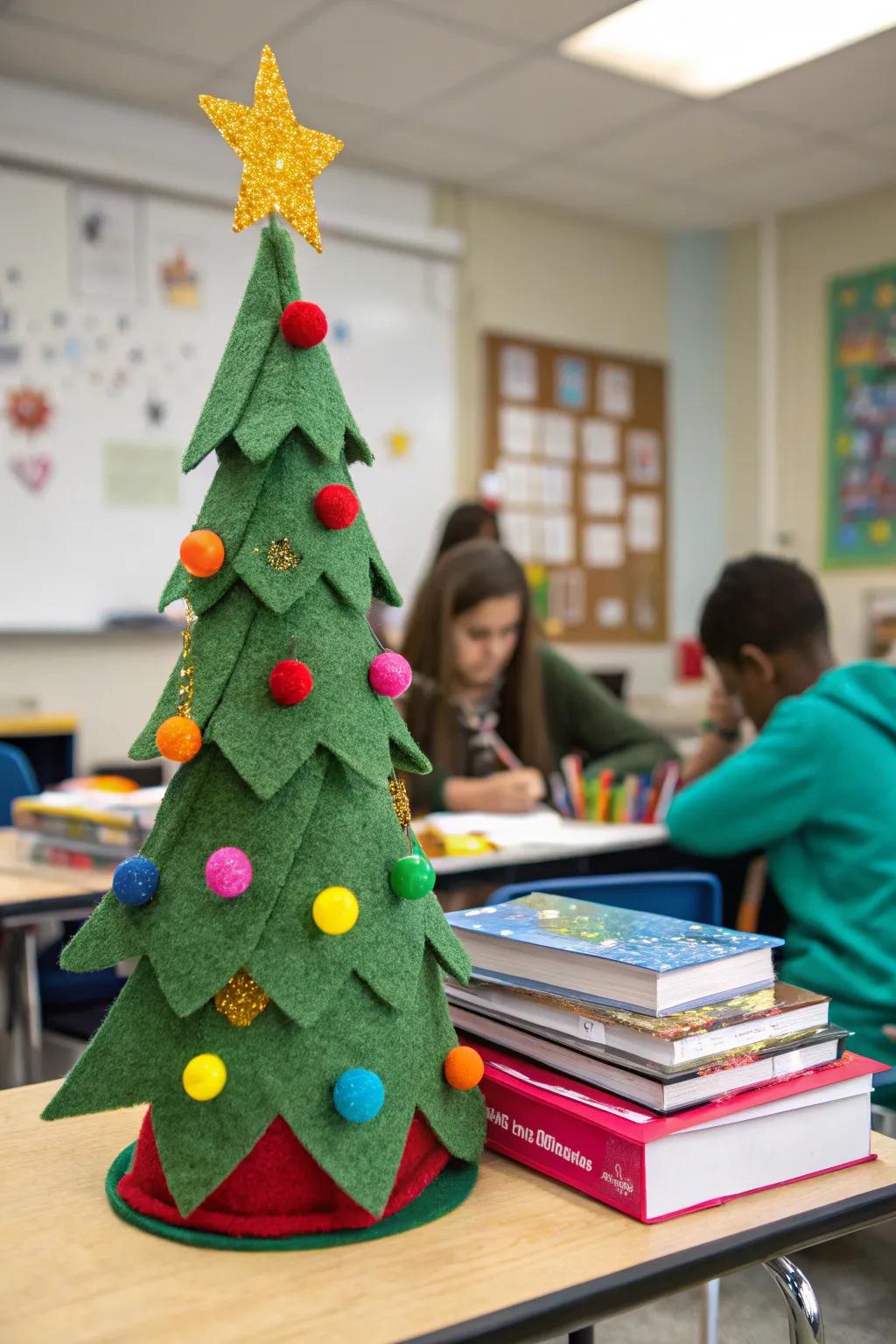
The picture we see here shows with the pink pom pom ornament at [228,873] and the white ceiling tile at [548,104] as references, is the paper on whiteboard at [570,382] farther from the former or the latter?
the pink pom pom ornament at [228,873]

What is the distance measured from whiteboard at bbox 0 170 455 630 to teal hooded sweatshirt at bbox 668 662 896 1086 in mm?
2380

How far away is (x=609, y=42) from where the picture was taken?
3.92m

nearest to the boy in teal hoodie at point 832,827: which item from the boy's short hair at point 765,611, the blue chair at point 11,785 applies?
the boy's short hair at point 765,611

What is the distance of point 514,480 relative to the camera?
17.9ft

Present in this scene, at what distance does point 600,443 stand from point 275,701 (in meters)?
5.16

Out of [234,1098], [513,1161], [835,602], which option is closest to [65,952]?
[234,1098]

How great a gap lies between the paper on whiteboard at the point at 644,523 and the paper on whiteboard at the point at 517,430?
2.11 feet

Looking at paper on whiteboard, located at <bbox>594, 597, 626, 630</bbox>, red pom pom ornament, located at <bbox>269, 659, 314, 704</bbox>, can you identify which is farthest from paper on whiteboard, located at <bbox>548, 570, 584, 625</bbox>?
red pom pom ornament, located at <bbox>269, 659, 314, 704</bbox>

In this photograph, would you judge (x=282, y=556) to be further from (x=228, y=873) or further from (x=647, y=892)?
(x=647, y=892)

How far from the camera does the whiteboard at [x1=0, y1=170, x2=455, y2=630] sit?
4164 mm

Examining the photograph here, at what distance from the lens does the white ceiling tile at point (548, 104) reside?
13.4ft

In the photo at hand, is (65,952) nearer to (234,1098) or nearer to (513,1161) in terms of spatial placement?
(234,1098)

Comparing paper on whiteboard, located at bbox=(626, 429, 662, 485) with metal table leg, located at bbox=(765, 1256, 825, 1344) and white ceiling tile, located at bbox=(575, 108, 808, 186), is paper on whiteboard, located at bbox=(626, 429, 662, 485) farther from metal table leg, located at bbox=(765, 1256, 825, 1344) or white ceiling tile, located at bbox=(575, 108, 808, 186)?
metal table leg, located at bbox=(765, 1256, 825, 1344)

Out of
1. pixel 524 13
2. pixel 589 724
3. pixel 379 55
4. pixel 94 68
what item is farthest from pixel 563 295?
pixel 589 724
